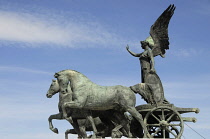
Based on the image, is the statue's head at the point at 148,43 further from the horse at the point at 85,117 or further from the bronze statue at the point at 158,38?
the horse at the point at 85,117

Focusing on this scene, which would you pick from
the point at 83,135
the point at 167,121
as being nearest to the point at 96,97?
the point at 83,135

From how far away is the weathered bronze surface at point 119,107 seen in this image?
14.8 metres

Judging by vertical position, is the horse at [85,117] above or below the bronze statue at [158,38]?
below

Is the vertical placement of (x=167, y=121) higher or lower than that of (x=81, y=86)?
lower

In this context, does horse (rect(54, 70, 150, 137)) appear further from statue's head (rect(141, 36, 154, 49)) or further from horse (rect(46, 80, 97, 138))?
statue's head (rect(141, 36, 154, 49))

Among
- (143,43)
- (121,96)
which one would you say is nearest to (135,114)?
(121,96)

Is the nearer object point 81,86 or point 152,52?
point 81,86

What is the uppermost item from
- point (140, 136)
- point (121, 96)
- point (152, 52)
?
point (152, 52)

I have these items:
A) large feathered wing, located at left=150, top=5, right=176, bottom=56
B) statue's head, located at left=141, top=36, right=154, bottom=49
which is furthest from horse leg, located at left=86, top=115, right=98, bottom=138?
large feathered wing, located at left=150, top=5, right=176, bottom=56

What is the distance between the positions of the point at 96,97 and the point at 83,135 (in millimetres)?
1621

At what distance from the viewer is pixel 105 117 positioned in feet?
51.7

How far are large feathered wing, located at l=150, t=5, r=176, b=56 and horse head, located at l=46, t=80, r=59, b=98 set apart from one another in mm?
3962

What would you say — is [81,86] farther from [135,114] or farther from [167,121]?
[167,121]

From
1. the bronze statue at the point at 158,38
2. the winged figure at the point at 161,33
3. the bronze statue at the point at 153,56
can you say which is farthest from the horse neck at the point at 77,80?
the winged figure at the point at 161,33
